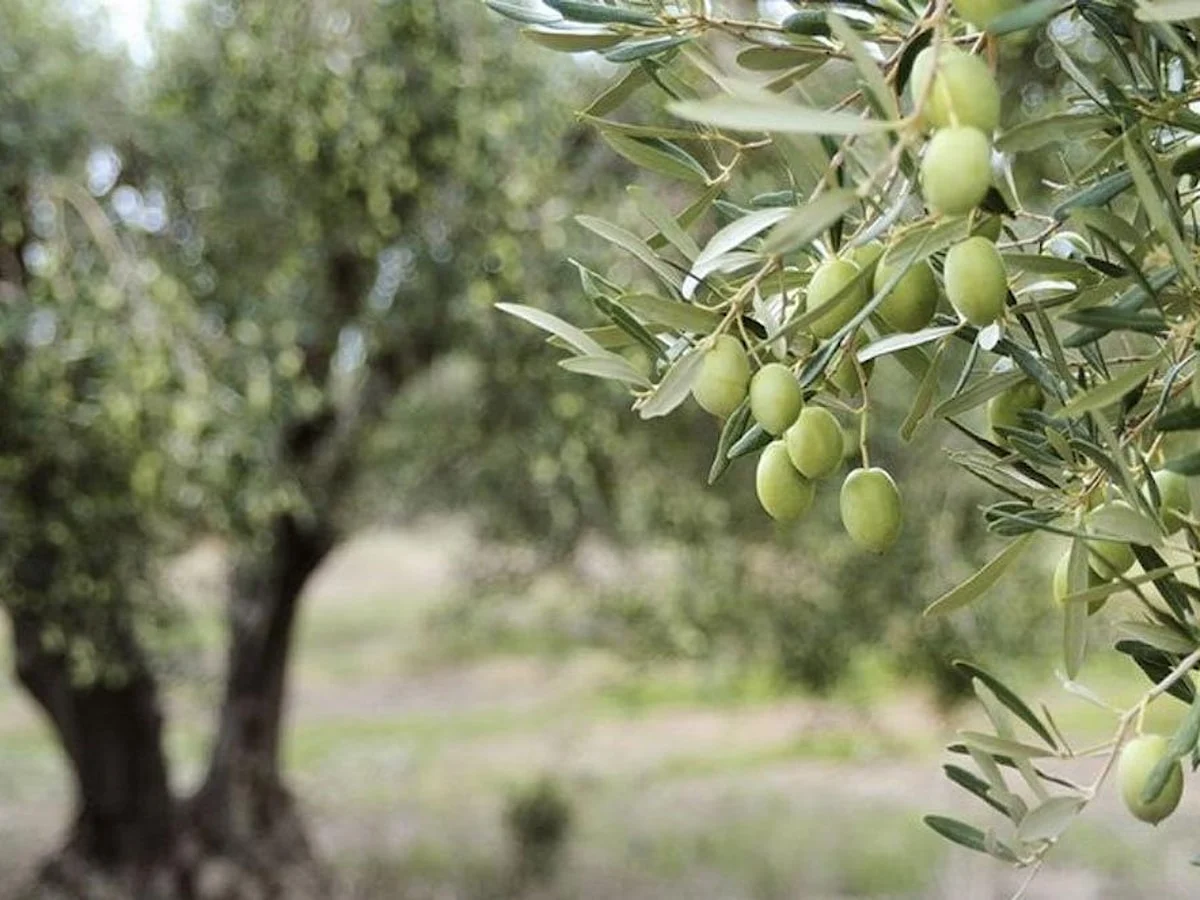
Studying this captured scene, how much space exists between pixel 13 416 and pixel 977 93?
2.68 m

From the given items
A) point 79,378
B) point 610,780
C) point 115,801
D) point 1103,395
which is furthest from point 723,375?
point 610,780

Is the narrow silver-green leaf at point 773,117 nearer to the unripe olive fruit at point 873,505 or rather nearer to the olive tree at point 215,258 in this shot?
the unripe olive fruit at point 873,505

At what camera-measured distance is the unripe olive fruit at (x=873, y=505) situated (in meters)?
0.60

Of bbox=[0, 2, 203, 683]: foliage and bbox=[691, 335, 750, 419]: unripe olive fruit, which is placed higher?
bbox=[691, 335, 750, 419]: unripe olive fruit

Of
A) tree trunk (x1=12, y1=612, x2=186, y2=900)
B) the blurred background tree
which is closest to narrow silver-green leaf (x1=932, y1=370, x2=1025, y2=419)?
the blurred background tree

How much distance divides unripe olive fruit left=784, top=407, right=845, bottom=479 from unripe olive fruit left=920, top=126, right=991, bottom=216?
16 cm

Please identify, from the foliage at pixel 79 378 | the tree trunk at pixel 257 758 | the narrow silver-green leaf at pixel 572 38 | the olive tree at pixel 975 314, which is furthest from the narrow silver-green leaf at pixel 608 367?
the tree trunk at pixel 257 758

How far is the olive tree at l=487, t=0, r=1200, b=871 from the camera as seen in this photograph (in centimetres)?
51

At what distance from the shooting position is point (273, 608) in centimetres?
487

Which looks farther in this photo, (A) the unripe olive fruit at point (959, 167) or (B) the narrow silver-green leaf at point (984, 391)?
(B) the narrow silver-green leaf at point (984, 391)

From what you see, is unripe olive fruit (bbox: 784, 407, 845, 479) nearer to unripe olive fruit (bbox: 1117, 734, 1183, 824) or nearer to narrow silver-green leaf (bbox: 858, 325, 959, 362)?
narrow silver-green leaf (bbox: 858, 325, 959, 362)

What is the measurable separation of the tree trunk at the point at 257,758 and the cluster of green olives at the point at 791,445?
13.8 feet

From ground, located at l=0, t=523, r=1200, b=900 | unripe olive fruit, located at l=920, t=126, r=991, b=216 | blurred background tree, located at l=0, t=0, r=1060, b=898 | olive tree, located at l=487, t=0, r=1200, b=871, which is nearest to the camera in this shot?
unripe olive fruit, located at l=920, t=126, r=991, b=216

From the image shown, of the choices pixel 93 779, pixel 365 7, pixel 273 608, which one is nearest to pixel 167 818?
pixel 93 779
